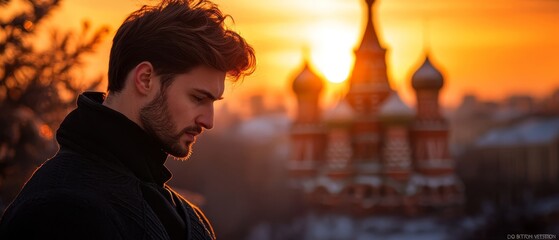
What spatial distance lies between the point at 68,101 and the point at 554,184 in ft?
145

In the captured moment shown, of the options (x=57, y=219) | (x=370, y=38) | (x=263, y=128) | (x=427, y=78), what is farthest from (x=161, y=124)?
(x=263, y=128)

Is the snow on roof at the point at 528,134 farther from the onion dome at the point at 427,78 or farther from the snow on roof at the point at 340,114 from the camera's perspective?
the snow on roof at the point at 340,114

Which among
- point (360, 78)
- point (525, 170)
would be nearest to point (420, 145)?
point (360, 78)

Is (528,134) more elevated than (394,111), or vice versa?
(394,111)

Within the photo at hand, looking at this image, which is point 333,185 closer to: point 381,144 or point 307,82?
point 381,144

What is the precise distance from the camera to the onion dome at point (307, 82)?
33.0 metres

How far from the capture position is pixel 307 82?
33.0 meters

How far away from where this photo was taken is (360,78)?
3216 centimetres

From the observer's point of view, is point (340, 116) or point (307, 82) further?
point (307, 82)

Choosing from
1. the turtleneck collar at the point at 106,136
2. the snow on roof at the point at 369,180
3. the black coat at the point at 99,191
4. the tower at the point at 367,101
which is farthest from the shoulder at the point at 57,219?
the snow on roof at the point at 369,180

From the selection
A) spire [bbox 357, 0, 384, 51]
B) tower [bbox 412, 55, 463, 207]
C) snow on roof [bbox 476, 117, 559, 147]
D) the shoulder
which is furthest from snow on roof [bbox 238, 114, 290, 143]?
the shoulder

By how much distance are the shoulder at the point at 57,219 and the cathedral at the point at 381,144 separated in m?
29.9

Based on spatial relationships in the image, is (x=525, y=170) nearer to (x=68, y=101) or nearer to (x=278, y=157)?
(x=278, y=157)

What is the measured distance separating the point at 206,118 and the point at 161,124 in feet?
0.42
